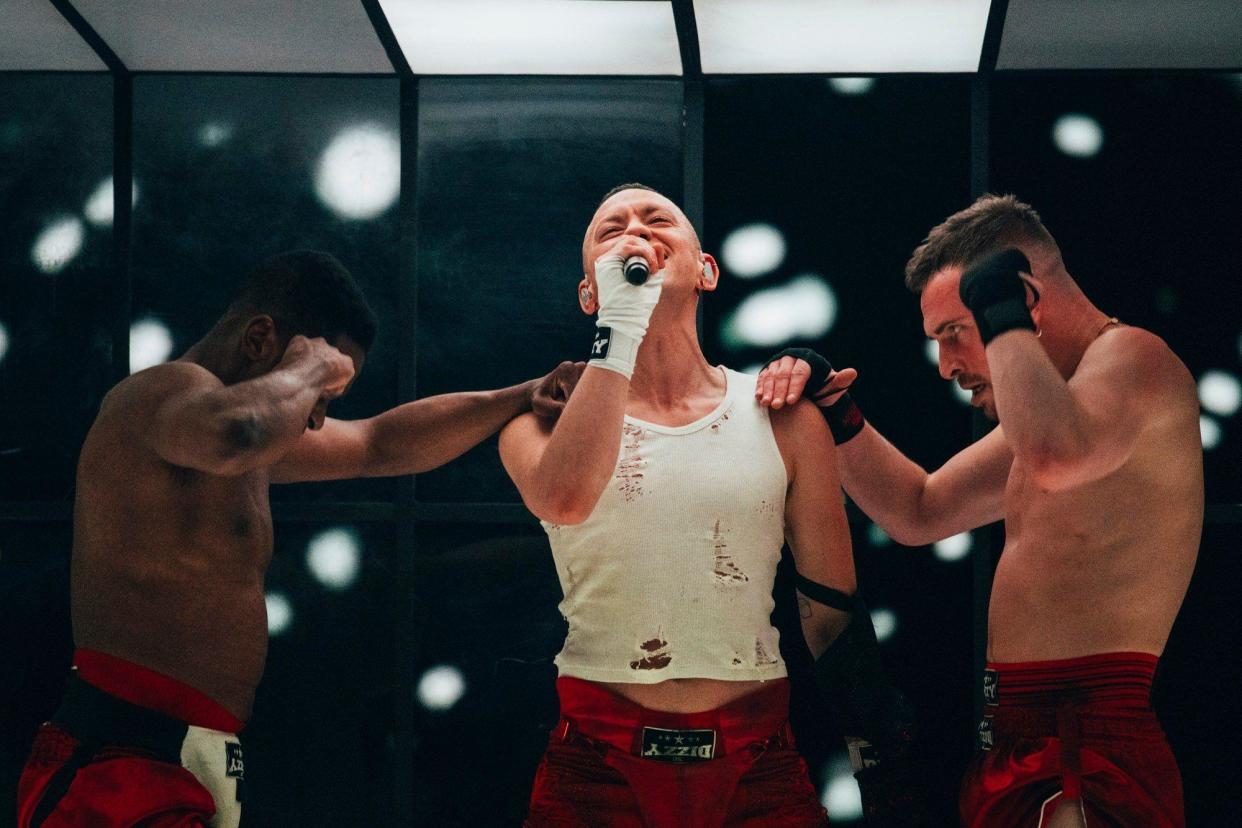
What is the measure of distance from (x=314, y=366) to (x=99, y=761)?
923mm

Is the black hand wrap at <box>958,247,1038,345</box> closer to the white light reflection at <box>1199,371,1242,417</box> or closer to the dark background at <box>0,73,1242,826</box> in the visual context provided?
the dark background at <box>0,73,1242,826</box>

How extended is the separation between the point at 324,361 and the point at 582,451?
66cm

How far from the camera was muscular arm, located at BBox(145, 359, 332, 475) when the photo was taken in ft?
9.21

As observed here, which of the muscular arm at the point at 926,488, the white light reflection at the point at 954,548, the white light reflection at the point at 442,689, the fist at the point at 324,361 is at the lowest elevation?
the white light reflection at the point at 442,689

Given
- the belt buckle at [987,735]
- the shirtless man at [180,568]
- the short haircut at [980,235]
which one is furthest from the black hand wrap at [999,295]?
the shirtless man at [180,568]

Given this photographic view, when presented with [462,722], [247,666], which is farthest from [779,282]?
[247,666]

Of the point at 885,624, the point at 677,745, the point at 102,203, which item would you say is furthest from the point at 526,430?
the point at 102,203

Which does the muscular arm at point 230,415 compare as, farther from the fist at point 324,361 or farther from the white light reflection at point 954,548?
the white light reflection at point 954,548

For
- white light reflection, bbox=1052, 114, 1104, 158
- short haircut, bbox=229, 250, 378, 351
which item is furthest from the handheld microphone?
white light reflection, bbox=1052, 114, 1104, 158

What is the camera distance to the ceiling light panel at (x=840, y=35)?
3520mm

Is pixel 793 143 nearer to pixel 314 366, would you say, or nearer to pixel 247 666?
pixel 314 366

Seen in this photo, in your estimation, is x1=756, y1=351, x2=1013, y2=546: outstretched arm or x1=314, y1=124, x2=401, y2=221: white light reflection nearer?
x1=756, y1=351, x2=1013, y2=546: outstretched arm

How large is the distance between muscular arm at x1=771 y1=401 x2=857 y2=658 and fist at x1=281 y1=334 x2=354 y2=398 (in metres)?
0.97

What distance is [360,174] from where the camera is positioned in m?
3.88
